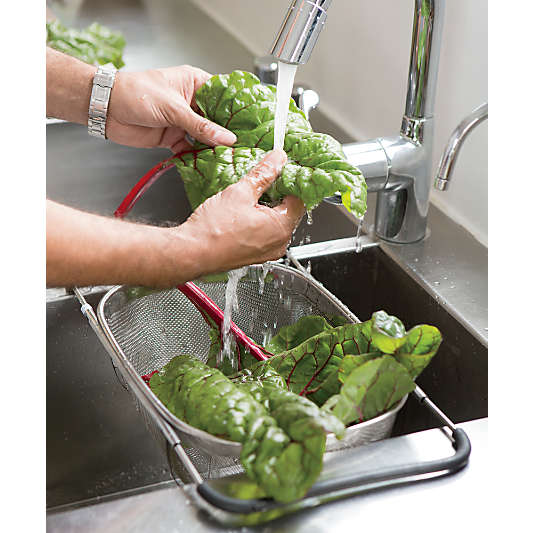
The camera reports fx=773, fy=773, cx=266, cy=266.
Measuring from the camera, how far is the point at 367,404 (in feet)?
2.23

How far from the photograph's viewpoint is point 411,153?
1052 mm

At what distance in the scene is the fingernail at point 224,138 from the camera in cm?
86

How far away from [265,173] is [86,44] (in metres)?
0.97

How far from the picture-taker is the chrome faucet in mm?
980

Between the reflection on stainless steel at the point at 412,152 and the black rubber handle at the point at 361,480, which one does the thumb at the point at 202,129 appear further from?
the black rubber handle at the point at 361,480

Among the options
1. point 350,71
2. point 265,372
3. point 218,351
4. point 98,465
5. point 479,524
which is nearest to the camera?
point 479,524

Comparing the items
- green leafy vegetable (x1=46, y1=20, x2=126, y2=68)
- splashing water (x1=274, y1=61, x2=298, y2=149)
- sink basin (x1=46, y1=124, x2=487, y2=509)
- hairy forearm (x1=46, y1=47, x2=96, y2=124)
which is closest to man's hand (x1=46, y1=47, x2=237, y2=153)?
hairy forearm (x1=46, y1=47, x2=96, y2=124)

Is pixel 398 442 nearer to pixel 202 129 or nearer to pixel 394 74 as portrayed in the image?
pixel 202 129

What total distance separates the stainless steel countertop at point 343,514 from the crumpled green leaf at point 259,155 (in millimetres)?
266

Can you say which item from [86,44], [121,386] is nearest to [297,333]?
[121,386]

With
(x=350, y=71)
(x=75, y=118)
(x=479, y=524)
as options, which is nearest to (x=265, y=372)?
(x=479, y=524)
